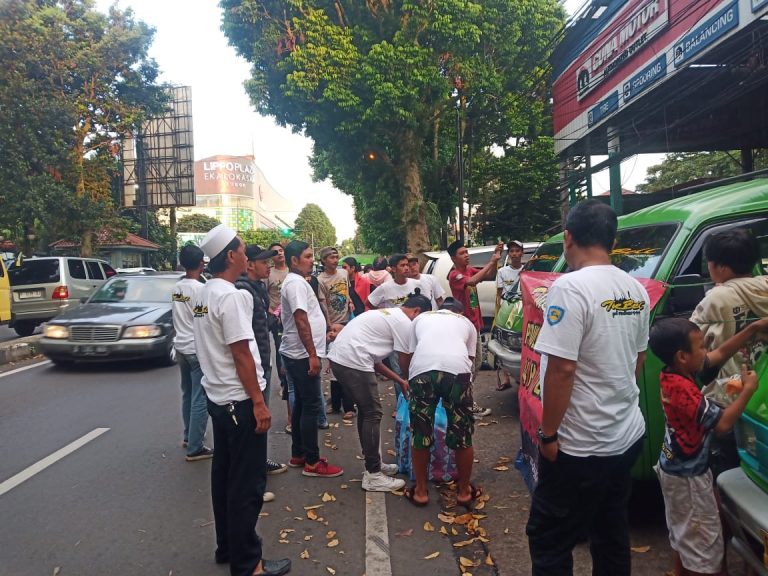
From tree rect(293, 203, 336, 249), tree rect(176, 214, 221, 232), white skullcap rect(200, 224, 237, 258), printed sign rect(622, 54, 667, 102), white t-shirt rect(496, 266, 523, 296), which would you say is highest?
tree rect(293, 203, 336, 249)

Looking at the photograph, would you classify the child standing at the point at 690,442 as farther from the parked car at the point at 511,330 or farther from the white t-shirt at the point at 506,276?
the white t-shirt at the point at 506,276

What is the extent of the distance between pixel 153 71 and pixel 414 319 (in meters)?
23.3

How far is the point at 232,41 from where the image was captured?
1905 centimetres

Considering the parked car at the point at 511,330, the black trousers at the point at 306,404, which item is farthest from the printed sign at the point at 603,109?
the black trousers at the point at 306,404

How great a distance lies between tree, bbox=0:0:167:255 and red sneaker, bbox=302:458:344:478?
18.3m

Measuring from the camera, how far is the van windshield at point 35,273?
12.7 metres

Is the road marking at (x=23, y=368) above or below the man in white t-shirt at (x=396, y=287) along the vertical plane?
below

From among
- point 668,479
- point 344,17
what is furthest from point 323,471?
point 344,17

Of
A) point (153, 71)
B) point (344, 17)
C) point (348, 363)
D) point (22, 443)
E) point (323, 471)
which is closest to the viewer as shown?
point (348, 363)

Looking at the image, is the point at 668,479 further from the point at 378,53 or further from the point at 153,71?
the point at 153,71

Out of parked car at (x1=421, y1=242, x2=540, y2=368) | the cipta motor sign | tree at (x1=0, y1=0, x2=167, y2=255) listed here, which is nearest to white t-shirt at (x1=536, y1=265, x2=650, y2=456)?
parked car at (x1=421, y1=242, x2=540, y2=368)

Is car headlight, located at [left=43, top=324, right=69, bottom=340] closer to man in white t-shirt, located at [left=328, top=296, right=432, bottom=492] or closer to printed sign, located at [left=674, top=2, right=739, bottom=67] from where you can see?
man in white t-shirt, located at [left=328, top=296, right=432, bottom=492]

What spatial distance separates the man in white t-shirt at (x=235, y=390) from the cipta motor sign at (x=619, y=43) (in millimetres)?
12908

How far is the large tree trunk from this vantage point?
66.7 feet
